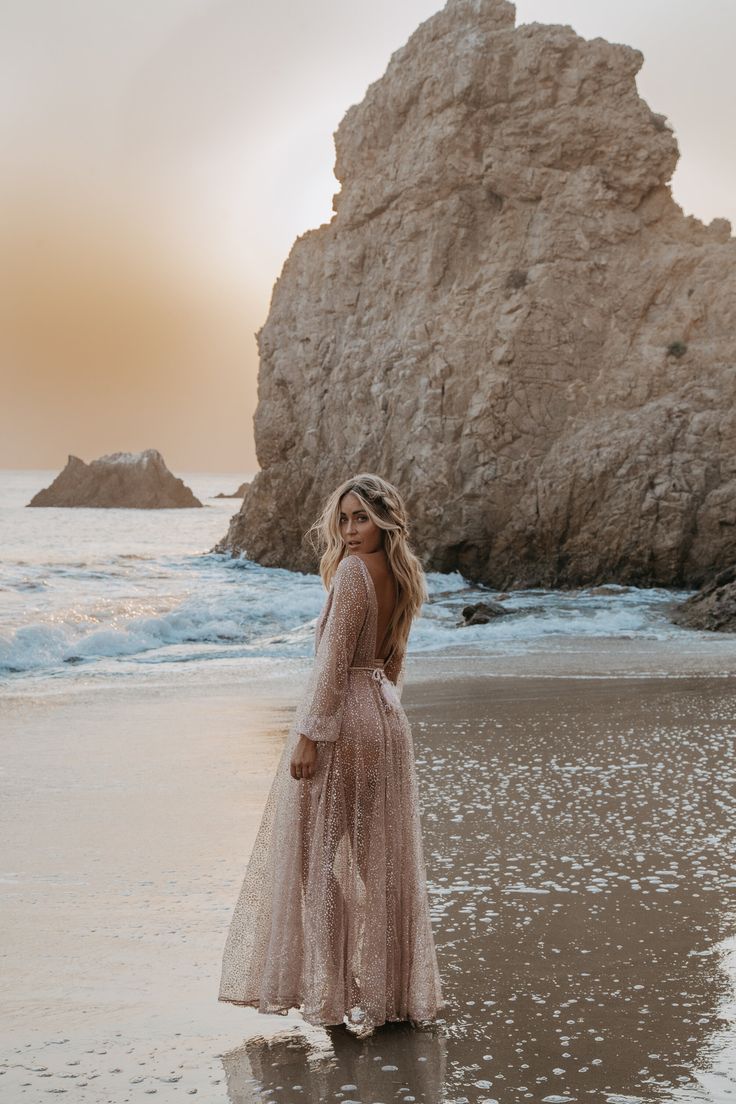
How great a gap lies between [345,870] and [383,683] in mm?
611

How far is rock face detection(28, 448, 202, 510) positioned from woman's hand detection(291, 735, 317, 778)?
93.6 metres

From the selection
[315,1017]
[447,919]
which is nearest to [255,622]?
[447,919]

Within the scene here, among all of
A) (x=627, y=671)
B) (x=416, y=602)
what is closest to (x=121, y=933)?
(x=416, y=602)

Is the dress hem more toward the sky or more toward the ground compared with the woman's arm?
more toward the ground

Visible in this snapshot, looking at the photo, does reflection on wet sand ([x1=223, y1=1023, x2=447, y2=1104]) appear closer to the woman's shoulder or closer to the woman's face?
the woman's shoulder

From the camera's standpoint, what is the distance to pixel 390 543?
3.76 metres

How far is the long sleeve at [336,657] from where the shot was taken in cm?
361

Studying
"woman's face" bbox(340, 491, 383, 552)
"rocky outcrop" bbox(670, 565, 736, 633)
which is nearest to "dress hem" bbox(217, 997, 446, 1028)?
"woman's face" bbox(340, 491, 383, 552)

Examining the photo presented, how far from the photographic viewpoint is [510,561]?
2611 cm

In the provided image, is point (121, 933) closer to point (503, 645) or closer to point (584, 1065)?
point (584, 1065)

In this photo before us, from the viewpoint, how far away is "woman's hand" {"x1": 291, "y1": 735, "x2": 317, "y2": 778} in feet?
11.8

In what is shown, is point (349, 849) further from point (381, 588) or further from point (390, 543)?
point (390, 543)

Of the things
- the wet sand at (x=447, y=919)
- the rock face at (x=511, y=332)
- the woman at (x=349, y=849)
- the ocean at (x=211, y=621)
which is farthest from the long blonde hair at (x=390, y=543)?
the rock face at (x=511, y=332)

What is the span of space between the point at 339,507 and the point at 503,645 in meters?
11.8
